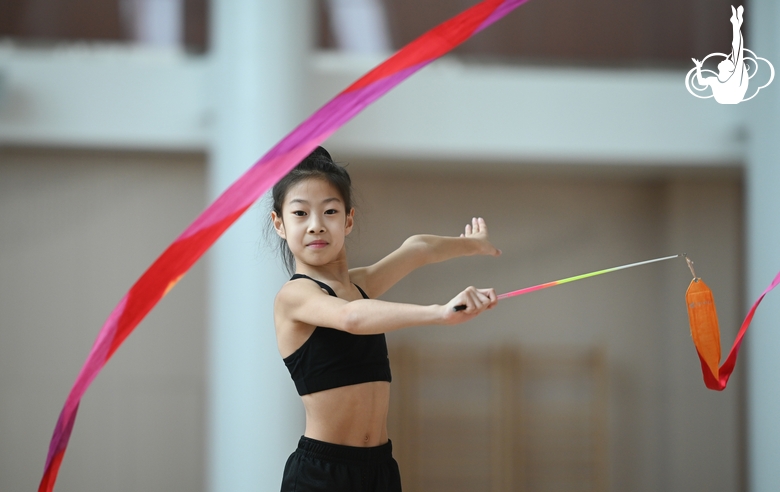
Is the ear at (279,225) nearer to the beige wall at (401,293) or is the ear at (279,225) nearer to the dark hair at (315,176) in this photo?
the dark hair at (315,176)

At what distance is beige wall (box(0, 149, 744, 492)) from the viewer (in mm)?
2561

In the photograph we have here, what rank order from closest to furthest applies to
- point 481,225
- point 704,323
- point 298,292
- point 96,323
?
1. point 298,292
2. point 704,323
3. point 481,225
4. point 96,323

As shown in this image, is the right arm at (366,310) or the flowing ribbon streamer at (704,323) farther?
the flowing ribbon streamer at (704,323)

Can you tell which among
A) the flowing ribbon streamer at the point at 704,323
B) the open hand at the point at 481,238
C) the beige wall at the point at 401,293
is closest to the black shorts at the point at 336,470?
the open hand at the point at 481,238

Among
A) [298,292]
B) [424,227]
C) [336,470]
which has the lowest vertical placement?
[336,470]

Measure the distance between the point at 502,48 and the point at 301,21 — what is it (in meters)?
0.73

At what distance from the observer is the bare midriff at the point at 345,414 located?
3.74ft

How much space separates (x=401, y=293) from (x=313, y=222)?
68.2 inches

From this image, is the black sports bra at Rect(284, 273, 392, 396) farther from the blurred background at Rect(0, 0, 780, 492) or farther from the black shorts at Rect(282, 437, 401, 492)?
the blurred background at Rect(0, 0, 780, 492)

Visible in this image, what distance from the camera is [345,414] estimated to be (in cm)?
114

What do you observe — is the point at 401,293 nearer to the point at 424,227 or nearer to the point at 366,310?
the point at 424,227

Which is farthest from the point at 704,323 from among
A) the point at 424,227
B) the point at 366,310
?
the point at 424,227

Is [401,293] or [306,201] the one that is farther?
[401,293]

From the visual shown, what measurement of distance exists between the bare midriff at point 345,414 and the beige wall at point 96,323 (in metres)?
1.55
